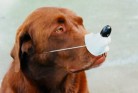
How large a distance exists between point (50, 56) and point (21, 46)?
23 cm

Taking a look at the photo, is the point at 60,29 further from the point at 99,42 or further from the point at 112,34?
the point at 112,34

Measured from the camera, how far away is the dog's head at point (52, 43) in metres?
3.26

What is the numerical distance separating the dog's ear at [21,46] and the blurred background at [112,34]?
1646mm

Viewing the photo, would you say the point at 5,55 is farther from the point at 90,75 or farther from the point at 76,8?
the point at 76,8

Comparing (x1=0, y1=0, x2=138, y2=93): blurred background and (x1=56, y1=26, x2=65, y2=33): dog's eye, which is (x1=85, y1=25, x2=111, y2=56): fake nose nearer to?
(x1=56, y1=26, x2=65, y2=33): dog's eye

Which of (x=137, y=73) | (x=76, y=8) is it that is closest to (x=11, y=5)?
(x=76, y=8)

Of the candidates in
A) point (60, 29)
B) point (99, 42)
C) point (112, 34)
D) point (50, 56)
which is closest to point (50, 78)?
point (50, 56)

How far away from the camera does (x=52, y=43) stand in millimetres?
3359

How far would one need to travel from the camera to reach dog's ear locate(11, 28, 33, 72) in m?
3.36

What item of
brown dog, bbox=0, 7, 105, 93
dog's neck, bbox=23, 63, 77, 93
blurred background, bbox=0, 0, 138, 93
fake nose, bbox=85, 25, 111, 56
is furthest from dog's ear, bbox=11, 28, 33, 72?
blurred background, bbox=0, 0, 138, 93

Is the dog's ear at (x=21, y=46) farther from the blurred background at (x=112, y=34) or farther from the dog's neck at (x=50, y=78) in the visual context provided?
the blurred background at (x=112, y=34)

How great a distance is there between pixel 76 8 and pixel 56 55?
3.41 m

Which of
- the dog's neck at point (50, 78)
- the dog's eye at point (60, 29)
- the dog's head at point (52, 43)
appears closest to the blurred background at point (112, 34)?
the dog's neck at point (50, 78)

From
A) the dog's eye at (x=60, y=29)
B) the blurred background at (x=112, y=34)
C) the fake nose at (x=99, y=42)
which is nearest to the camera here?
the fake nose at (x=99, y=42)
